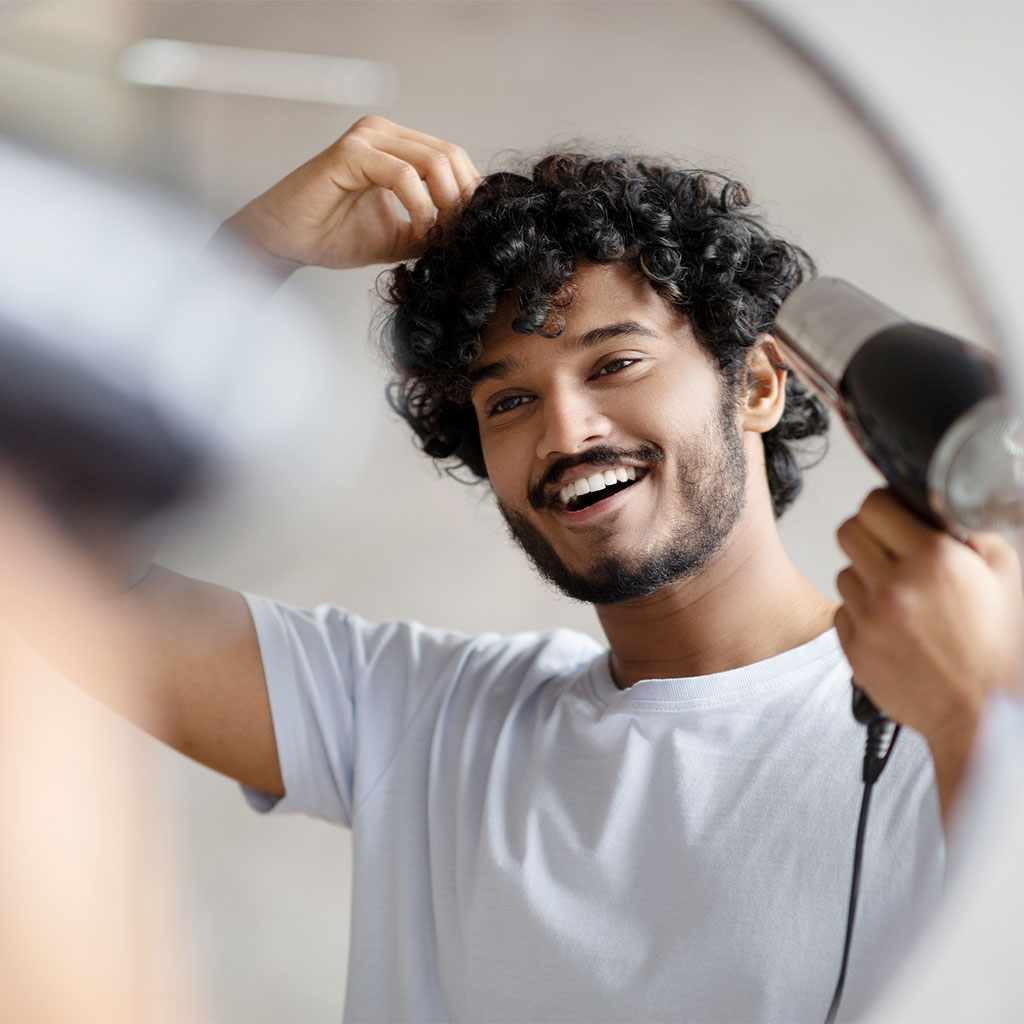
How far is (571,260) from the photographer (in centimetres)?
84

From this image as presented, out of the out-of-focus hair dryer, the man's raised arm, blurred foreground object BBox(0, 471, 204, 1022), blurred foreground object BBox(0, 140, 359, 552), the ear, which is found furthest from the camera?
the ear

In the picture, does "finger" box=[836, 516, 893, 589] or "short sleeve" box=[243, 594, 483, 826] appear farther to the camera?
"short sleeve" box=[243, 594, 483, 826]

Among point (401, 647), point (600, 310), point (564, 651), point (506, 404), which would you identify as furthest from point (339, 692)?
point (600, 310)

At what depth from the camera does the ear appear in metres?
0.88

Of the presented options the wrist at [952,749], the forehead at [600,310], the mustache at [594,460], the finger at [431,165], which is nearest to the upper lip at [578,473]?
the mustache at [594,460]

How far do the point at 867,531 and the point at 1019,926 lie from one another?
0.22 metres

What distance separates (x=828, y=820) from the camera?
62cm

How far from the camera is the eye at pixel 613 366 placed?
2.61 ft

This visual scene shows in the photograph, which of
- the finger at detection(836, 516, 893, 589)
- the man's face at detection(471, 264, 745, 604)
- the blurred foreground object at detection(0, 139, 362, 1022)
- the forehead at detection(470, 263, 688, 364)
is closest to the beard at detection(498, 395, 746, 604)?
the man's face at detection(471, 264, 745, 604)

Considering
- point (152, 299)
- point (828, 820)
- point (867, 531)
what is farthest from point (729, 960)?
point (152, 299)

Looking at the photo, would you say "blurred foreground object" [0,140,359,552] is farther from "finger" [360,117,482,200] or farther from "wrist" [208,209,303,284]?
"finger" [360,117,482,200]

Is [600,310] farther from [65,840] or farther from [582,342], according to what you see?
[65,840]

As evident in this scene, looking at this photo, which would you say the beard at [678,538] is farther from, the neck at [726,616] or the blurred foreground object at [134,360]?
the blurred foreground object at [134,360]

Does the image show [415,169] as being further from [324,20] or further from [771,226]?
[771,226]
